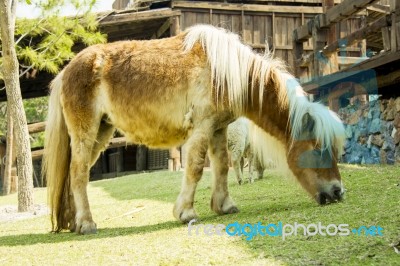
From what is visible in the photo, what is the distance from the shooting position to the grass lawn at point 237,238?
2.85 meters

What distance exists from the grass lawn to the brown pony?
288mm

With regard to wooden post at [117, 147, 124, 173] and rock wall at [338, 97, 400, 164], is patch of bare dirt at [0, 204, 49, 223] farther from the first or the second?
wooden post at [117, 147, 124, 173]

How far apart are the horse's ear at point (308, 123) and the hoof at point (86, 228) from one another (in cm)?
197

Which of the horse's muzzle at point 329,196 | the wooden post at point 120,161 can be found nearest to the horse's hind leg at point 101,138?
the horse's muzzle at point 329,196

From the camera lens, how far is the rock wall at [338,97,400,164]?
838 centimetres

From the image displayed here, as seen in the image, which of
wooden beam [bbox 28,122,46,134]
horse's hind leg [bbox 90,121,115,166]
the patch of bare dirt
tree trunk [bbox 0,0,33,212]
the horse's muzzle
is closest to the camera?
the horse's muzzle

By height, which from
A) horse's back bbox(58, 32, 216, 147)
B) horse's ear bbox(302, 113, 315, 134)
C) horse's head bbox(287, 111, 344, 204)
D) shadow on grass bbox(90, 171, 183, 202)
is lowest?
shadow on grass bbox(90, 171, 183, 202)

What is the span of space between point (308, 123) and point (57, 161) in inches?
91.4

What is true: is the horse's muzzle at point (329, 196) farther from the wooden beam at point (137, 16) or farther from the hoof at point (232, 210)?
the wooden beam at point (137, 16)

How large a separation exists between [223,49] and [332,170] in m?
1.38

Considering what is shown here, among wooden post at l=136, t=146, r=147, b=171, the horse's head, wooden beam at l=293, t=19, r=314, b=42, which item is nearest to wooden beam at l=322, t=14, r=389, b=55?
wooden beam at l=293, t=19, r=314, b=42

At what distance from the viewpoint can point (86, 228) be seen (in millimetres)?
4500

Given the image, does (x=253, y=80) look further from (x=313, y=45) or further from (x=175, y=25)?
(x=175, y=25)

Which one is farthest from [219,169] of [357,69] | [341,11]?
[341,11]
